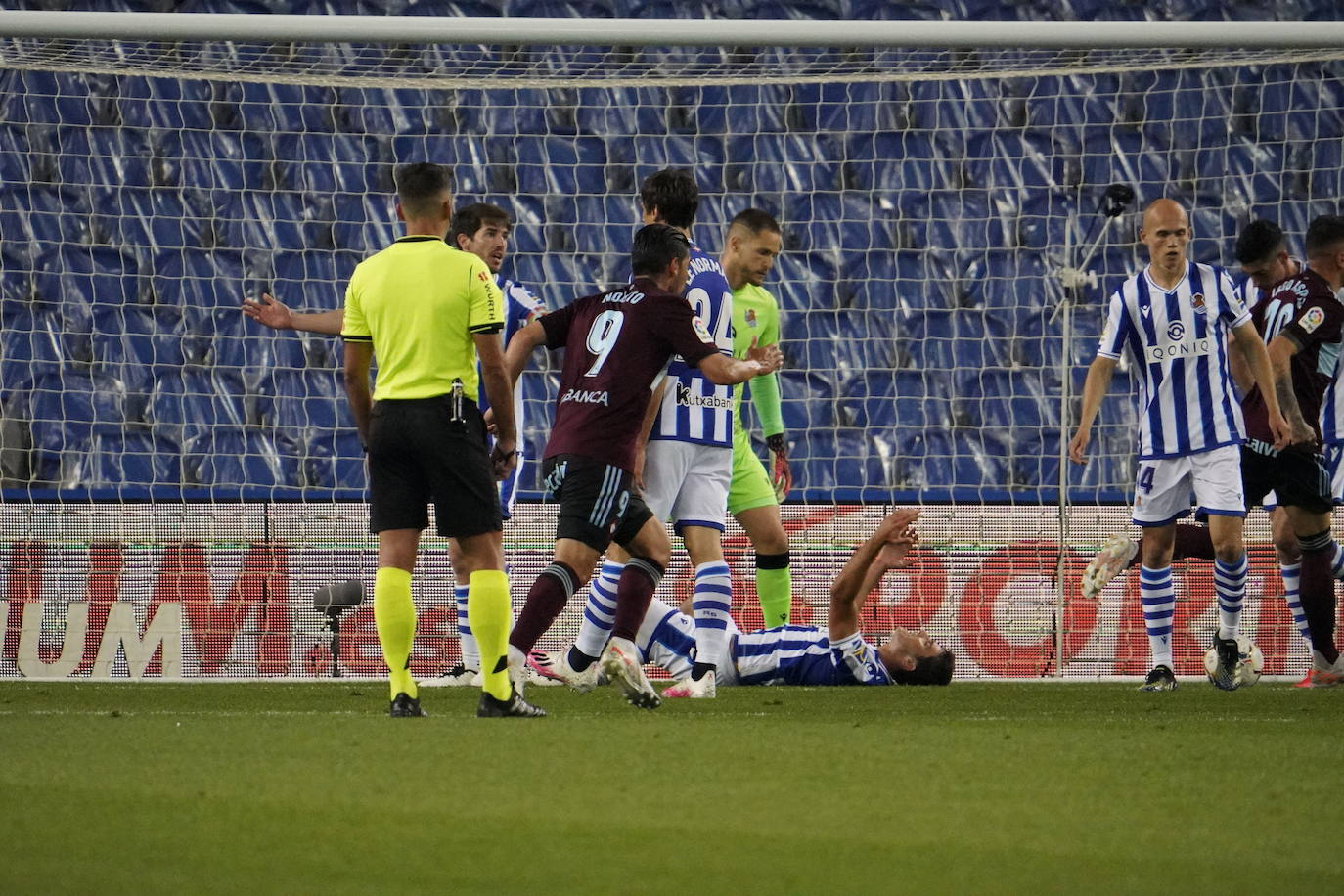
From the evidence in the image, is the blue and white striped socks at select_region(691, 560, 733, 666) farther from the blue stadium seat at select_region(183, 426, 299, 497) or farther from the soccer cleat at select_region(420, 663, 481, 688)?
the blue stadium seat at select_region(183, 426, 299, 497)

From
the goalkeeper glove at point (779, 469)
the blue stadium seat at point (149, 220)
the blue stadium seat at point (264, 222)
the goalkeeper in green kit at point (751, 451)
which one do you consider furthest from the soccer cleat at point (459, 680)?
the blue stadium seat at point (149, 220)

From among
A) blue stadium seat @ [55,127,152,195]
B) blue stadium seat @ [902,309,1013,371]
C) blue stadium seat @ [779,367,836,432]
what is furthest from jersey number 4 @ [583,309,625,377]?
blue stadium seat @ [55,127,152,195]

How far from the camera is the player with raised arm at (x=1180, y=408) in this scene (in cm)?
643

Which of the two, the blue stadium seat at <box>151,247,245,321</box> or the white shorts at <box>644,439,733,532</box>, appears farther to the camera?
the blue stadium seat at <box>151,247,245,321</box>

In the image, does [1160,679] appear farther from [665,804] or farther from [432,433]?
[665,804]

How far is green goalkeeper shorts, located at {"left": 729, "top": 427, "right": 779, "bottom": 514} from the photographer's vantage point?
673 centimetres

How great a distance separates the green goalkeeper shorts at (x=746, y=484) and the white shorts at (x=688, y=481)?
63 cm

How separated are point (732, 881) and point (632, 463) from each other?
310cm

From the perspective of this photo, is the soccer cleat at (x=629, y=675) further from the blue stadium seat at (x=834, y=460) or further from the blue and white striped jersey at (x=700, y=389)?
the blue stadium seat at (x=834, y=460)

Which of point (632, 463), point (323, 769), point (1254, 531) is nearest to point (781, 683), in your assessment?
point (632, 463)

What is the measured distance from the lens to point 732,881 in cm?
218

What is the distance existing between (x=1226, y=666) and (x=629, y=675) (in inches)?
109

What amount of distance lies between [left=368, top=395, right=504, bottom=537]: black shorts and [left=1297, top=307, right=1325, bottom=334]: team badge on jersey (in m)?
3.77

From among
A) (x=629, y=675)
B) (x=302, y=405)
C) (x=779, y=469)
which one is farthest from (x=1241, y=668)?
(x=302, y=405)
